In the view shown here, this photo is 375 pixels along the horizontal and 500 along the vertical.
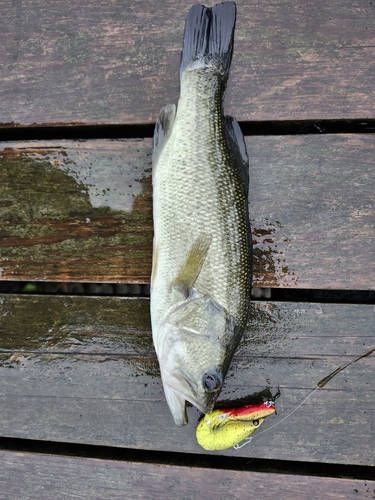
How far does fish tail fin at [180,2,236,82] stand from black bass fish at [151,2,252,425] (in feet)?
0.10

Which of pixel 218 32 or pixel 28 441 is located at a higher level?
pixel 218 32

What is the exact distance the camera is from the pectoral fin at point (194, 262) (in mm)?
1518

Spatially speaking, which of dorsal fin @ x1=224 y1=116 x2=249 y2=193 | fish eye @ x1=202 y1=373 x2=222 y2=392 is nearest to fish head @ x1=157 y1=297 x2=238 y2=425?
fish eye @ x1=202 y1=373 x2=222 y2=392

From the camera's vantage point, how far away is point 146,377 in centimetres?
186

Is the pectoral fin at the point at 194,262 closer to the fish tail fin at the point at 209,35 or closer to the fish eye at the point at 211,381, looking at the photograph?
the fish eye at the point at 211,381

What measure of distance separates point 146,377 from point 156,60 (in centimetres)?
146

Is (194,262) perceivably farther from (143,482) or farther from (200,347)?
(143,482)

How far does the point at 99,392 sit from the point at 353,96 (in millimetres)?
1784

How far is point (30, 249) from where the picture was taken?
6.21 ft

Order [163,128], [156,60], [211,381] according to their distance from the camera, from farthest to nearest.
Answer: [156,60], [163,128], [211,381]

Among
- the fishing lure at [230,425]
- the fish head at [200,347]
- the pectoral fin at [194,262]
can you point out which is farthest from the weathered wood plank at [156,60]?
the fishing lure at [230,425]

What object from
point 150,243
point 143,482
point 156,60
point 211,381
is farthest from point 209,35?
point 143,482

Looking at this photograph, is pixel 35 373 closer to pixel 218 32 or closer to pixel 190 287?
pixel 190 287

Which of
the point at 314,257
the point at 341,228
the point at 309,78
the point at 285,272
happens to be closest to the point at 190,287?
the point at 285,272
